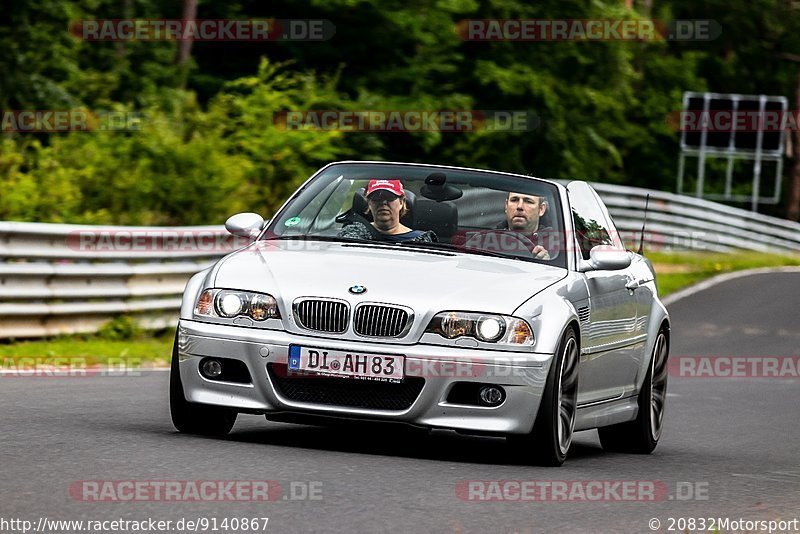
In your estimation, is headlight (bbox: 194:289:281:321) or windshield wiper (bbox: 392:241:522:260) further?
windshield wiper (bbox: 392:241:522:260)

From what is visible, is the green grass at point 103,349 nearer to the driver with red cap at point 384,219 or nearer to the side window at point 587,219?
the driver with red cap at point 384,219

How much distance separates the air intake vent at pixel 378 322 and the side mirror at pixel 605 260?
4.83 ft

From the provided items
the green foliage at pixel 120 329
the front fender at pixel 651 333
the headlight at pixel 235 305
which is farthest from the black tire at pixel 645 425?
the green foliage at pixel 120 329

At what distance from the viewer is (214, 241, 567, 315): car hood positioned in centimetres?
805

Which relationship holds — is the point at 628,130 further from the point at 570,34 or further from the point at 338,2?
the point at 338,2

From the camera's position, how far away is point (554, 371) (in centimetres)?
812

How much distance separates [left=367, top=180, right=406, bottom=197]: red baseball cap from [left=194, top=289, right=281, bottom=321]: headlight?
1.33 m

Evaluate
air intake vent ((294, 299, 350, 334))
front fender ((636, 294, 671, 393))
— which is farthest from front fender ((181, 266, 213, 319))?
front fender ((636, 294, 671, 393))

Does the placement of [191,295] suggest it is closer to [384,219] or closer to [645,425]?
[384,219]

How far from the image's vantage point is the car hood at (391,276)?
805cm

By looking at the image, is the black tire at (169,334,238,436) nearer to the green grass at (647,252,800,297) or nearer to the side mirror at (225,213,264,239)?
the side mirror at (225,213,264,239)

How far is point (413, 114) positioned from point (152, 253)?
2031 cm

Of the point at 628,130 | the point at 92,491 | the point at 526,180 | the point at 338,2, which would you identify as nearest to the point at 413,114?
the point at 338,2

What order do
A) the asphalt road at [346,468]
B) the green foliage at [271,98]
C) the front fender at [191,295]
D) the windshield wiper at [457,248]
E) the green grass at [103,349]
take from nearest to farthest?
the asphalt road at [346,468]
the front fender at [191,295]
the windshield wiper at [457,248]
the green grass at [103,349]
the green foliage at [271,98]
